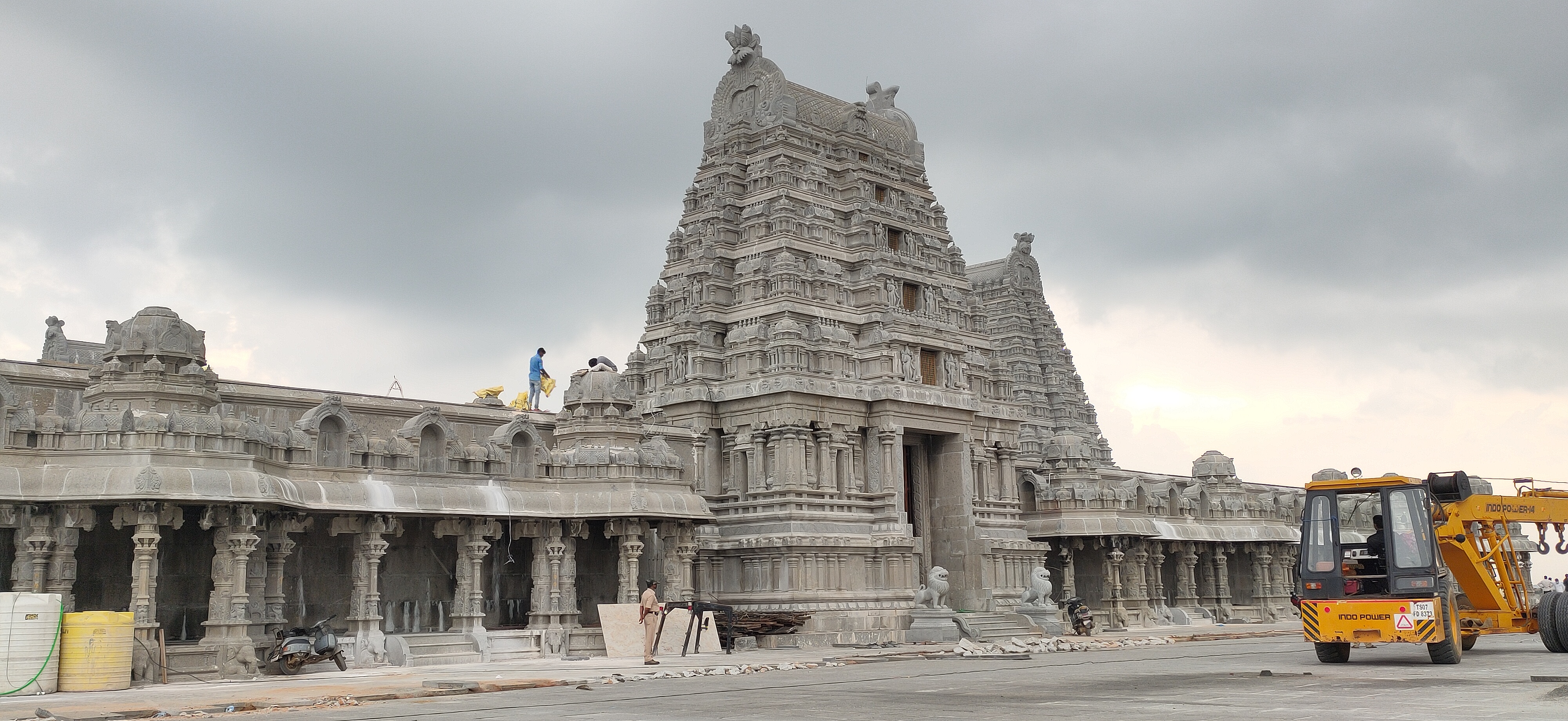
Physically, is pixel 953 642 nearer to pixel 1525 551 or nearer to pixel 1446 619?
pixel 1446 619

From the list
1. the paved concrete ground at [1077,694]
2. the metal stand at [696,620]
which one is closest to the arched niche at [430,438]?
the metal stand at [696,620]

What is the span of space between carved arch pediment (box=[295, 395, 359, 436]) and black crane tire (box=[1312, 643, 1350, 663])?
22.6 meters

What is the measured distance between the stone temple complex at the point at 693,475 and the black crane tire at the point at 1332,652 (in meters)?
16.4

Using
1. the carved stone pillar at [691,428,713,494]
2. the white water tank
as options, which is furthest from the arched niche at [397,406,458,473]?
the white water tank

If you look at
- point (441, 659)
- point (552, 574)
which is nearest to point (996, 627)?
point (552, 574)

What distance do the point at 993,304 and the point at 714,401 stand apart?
114 ft

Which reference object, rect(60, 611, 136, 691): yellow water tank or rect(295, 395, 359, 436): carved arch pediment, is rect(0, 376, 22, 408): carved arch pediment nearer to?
rect(60, 611, 136, 691): yellow water tank

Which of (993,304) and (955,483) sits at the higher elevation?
(993,304)

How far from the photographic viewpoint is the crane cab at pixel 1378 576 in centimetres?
2417

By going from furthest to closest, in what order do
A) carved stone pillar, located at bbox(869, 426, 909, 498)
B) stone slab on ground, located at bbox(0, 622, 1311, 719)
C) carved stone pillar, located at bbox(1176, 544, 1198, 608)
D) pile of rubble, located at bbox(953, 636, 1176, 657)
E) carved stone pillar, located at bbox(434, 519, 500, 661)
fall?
A: 1. carved stone pillar, located at bbox(1176, 544, 1198, 608)
2. carved stone pillar, located at bbox(869, 426, 909, 498)
3. pile of rubble, located at bbox(953, 636, 1176, 657)
4. carved stone pillar, located at bbox(434, 519, 500, 661)
5. stone slab on ground, located at bbox(0, 622, 1311, 719)

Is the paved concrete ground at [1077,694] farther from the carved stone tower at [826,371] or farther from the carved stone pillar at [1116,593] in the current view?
the carved stone pillar at [1116,593]

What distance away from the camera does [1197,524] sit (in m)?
58.3

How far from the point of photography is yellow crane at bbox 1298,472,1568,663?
2434 centimetres

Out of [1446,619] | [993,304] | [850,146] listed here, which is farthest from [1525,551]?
[1446,619]
